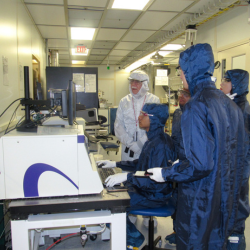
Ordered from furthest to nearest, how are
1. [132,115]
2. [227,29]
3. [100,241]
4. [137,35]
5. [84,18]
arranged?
[137,35] < [84,18] < [227,29] < [132,115] < [100,241]

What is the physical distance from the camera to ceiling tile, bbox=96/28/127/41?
436 cm

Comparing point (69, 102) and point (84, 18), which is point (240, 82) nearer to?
point (69, 102)

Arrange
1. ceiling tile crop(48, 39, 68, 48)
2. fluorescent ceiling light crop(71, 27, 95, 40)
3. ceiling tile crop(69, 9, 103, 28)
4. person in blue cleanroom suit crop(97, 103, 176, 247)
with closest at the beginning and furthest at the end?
person in blue cleanroom suit crop(97, 103, 176, 247) → ceiling tile crop(69, 9, 103, 28) → fluorescent ceiling light crop(71, 27, 95, 40) → ceiling tile crop(48, 39, 68, 48)

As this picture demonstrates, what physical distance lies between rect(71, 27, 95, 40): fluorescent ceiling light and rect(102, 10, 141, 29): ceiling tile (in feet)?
1.45

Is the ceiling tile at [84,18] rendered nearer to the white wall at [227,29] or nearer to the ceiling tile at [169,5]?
the ceiling tile at [169,5]

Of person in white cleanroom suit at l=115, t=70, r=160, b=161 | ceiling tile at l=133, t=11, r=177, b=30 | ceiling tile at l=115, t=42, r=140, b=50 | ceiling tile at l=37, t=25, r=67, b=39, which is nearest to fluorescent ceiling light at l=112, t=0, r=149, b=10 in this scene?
ceiling tile at l=133, t=11, r=177, b=30

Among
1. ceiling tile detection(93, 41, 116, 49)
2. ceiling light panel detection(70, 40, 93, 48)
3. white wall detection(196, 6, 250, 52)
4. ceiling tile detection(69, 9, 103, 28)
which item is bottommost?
white wall detection(196, 6, 250, 52)

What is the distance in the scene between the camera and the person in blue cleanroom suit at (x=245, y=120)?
5.42 feet

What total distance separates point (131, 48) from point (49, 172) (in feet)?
18.4

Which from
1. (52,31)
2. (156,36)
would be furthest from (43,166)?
(156,36)

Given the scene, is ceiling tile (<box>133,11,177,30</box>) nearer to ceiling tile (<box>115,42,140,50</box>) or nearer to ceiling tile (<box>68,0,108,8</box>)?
ceiling tile (<box>68,0,108,8</box>)

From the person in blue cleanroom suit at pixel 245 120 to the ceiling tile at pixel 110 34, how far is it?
266 cm

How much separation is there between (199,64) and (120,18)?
9.63ft

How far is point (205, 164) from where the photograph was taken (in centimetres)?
101
